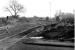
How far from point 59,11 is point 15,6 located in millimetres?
26738

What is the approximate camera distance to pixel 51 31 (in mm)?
17406

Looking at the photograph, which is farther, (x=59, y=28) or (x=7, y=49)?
(x=59, y=28)

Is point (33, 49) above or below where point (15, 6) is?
below

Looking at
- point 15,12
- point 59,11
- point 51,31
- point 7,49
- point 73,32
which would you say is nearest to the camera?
point 7,49

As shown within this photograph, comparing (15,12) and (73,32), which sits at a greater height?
(15,12)

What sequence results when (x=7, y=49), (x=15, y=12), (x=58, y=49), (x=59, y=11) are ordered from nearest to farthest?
(x=58, y=49) → (x=7, y=49) → (x=59, y=11) → (x=15, y=12)

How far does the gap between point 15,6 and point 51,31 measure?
58165 millimetres

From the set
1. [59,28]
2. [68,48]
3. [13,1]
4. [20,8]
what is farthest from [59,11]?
[68,48]

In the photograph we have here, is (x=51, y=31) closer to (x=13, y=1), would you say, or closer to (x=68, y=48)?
(x=68, y=48)

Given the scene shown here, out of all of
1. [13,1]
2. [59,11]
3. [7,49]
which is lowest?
[7,49]

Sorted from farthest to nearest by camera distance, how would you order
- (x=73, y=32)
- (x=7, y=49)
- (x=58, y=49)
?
1. (x=73, y=32)
2. (x=7, y=49)
3. (x=58, y=49)

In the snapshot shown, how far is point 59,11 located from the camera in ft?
202

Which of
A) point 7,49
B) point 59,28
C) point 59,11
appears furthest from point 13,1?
point 7,49

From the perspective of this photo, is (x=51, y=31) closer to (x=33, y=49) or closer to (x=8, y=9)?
(x=33, y=49)
